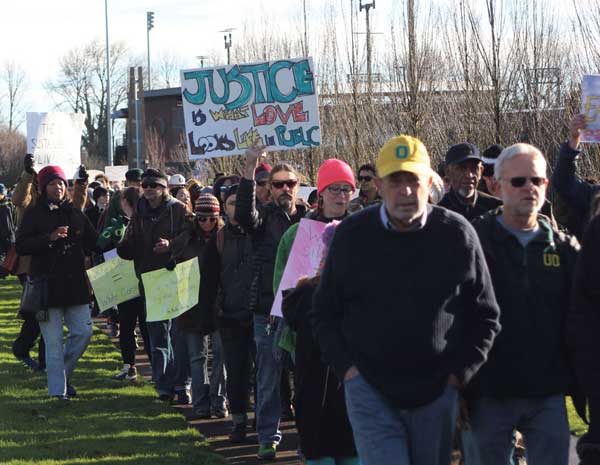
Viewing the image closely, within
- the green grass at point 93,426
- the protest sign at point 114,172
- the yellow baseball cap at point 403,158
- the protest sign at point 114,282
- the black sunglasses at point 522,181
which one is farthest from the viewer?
the protest sign at point 114,172

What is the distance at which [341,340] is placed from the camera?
17.4 ft

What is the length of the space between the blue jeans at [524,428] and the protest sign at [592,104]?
15.7 feet

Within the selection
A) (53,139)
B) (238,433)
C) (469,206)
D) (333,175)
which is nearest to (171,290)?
(238,433)

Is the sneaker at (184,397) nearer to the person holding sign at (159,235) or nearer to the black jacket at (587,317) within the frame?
the person holding sign at (159,235)

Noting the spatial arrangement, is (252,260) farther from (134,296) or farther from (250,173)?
(134,296)

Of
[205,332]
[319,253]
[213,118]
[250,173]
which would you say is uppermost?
[213,118]

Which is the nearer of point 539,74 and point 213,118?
point 213,118

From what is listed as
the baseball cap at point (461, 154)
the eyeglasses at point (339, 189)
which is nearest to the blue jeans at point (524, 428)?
the eyeglasses at point (339, 189)

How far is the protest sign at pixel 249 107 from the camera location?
13680 millimetres

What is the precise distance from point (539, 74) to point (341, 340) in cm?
1223

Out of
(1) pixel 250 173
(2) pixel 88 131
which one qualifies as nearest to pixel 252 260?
(1) pixel 250 173

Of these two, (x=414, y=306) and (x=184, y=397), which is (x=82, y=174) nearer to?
(x=184, y=397)

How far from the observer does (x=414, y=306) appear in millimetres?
5055

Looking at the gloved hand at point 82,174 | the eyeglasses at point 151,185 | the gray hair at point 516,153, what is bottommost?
the gray hair at point 516,153
